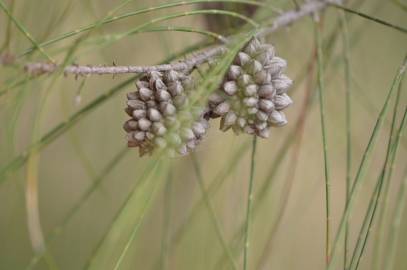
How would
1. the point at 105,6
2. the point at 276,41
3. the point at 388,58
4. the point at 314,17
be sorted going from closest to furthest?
the point at 314,17
the point at 276,41
the point at 105,6
the point at 388,58

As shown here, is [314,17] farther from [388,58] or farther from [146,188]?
[388,58]

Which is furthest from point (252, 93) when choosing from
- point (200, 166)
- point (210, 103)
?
point (200, 166)

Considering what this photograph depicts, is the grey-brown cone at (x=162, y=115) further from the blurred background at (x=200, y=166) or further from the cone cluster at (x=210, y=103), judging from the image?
the blurred background at (x=200, y=166)

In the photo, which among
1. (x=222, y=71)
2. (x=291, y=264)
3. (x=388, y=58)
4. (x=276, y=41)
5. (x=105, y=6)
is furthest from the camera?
(x=291, y=264)

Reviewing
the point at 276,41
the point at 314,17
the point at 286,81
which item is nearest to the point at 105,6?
the point at 276,41

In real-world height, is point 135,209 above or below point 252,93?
below

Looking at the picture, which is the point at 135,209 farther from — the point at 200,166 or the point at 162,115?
the point at 200,166

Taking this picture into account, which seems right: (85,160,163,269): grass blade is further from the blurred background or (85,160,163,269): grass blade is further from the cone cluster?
the blurred background
